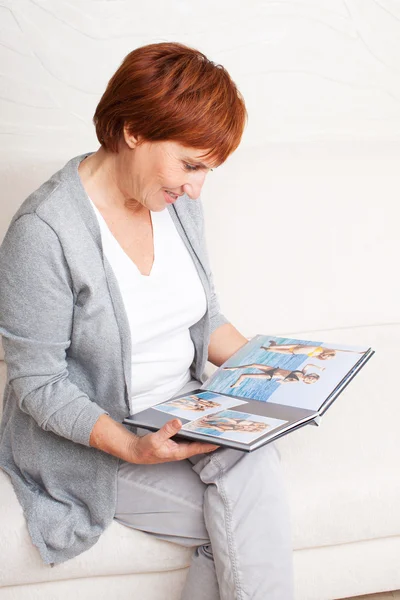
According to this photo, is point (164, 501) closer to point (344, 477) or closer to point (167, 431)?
point (167, 431)

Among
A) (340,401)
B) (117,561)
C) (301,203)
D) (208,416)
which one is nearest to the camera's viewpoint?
(208,416)

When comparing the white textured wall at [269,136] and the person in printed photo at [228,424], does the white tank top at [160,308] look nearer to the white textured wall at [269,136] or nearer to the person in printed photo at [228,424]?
the person in printed photo at [228,424]

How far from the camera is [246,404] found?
4.27 feet

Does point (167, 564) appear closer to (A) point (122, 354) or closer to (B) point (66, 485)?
(B) point (66, 485)

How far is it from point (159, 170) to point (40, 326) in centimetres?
35

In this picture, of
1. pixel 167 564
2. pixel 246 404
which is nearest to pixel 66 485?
pixel 167 564

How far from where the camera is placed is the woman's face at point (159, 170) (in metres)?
1.28

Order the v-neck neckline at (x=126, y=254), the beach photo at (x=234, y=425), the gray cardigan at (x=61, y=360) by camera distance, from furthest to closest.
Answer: the v-neck neckline at (x=126, y=254)
the gray cardigan at (x=61, y=360)
the beach photo at (x=234, y=425)

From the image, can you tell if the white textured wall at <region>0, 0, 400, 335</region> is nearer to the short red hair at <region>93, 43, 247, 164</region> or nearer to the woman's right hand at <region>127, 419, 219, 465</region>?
the short red hair at <region>93, 43, 247, 164</region>

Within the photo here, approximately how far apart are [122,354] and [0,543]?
0.41 meters

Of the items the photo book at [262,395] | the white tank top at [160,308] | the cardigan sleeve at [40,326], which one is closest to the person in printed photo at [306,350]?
the photo book at [262,395]

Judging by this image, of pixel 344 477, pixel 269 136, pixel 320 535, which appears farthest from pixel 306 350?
pixel 269 136

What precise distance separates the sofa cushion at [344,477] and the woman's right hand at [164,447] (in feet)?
0.93

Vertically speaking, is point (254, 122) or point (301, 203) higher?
point (254, 122)
